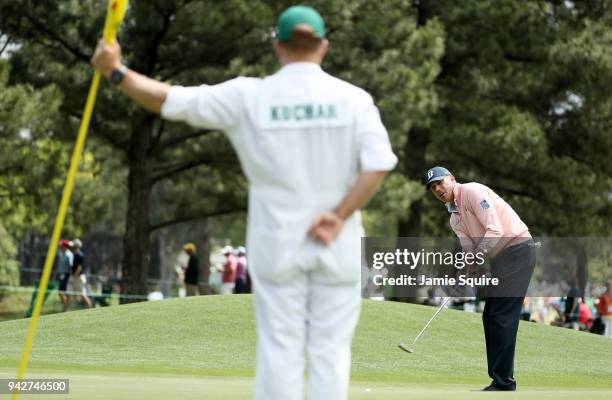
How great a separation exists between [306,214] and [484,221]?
17.4ft

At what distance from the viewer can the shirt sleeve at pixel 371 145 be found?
4.56 metres

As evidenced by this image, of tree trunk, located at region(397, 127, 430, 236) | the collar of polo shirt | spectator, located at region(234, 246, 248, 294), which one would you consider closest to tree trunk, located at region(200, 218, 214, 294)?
tree trunk, located at region(397, 127, 430, 236)

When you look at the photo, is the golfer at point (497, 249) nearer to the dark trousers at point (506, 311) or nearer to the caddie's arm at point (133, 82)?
the dark trousers at point (506, 311)

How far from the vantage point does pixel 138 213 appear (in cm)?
2930

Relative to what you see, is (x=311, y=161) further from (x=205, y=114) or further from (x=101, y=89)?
(x=101, y=89)

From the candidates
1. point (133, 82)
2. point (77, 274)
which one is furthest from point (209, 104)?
point (77, 274)

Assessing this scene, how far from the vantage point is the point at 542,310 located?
31953mm

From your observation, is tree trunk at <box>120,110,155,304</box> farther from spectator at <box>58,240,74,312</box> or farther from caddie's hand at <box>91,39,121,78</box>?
caddie's hand at <box>91,39,121,78</box>

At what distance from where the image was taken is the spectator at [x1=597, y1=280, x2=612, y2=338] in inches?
945

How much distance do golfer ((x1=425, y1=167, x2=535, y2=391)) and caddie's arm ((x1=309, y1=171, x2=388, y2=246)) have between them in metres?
5.15

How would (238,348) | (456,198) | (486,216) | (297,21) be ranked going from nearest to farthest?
(297,21)
(486,216)
(456,198)
(238,348)

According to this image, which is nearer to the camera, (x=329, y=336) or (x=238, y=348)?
(x=329, y=336)

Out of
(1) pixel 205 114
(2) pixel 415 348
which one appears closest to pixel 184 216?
(2) pixel 415 348

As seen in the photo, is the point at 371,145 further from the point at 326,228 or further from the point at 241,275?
the point at 241,275
